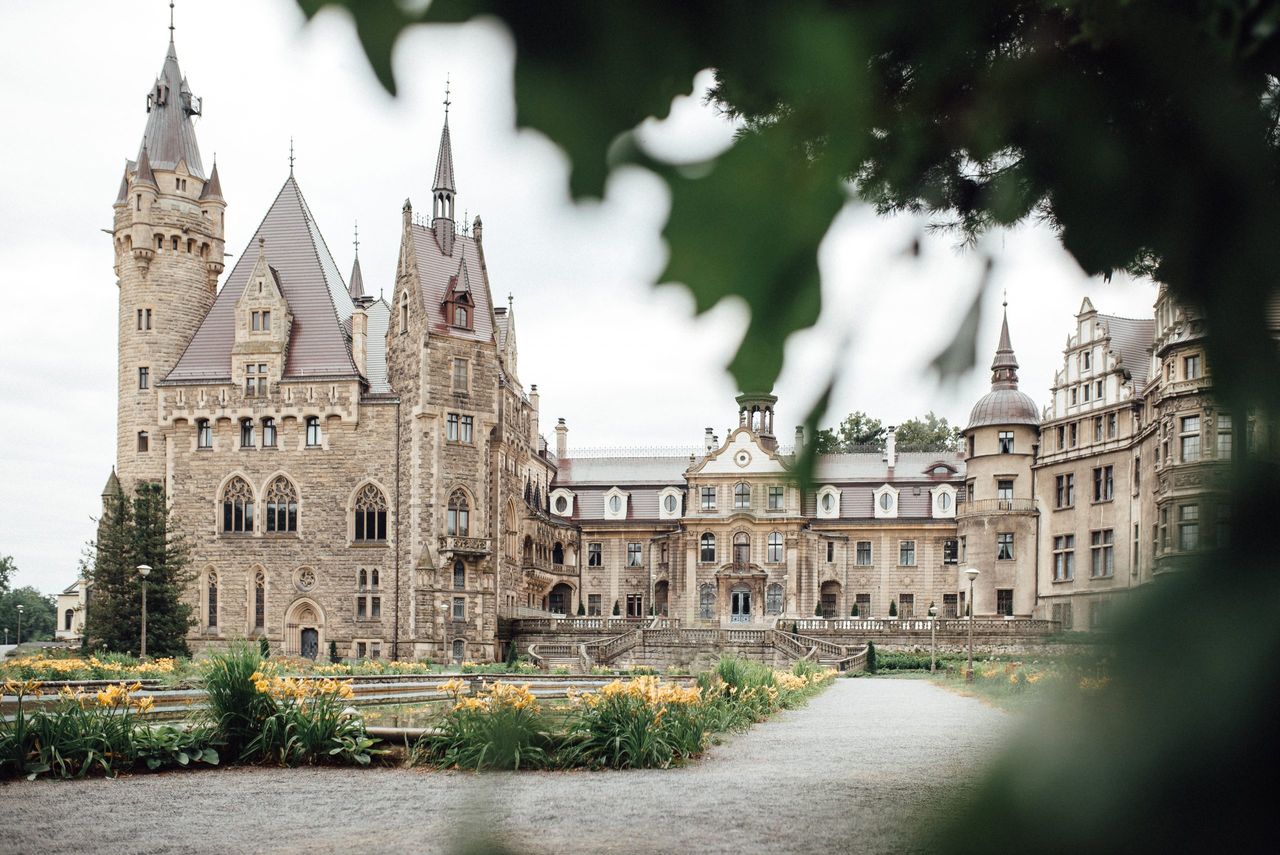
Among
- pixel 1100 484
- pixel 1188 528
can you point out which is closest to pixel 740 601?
pixel 1100 484

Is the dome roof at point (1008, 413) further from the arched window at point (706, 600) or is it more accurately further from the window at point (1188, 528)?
the window at point (1188, 528)

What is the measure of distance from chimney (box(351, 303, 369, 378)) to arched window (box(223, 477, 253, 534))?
5.73 metres

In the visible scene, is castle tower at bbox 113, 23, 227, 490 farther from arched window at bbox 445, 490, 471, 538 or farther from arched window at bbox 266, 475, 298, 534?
arched window at bbox 445, 490, 471, 538

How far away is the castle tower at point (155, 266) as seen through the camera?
40.8 meters

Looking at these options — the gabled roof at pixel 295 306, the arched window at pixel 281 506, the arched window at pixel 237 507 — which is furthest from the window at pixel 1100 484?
the arched window at pixel 237 507

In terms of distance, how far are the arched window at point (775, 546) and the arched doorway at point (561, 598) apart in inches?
374

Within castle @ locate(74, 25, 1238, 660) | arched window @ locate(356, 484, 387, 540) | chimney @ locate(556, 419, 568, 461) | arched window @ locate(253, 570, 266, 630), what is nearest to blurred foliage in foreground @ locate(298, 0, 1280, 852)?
castle @ locate(74, 25, 1238, 660)

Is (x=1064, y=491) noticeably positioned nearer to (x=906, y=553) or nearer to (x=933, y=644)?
(x=933, y=644)

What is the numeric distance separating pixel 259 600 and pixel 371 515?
4.79m

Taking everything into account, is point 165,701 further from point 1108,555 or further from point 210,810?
point 1108,555

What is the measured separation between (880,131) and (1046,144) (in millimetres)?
147

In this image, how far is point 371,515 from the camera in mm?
39500

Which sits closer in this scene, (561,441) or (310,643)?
(310,643)

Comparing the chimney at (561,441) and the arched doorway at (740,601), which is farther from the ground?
the chimney at (561,441)
